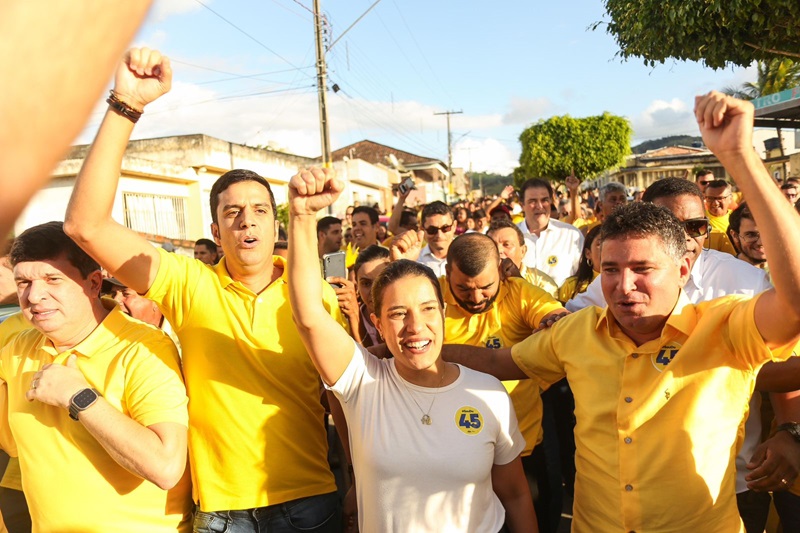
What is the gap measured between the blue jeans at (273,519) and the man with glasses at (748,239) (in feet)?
10.1

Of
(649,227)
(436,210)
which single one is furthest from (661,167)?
(649,227)

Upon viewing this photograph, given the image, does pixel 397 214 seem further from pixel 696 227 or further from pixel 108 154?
pixel 108 154

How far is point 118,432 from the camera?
2.23 meters

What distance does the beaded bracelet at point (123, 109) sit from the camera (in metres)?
2.18

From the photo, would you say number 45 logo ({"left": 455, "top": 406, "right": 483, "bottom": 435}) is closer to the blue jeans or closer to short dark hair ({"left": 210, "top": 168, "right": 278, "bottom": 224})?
the blue jeans

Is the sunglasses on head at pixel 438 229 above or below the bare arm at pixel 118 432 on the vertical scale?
above

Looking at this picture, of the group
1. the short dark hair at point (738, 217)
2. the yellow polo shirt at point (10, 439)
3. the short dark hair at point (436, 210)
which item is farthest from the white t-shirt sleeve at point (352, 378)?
the short dark hair at point (436, 210)

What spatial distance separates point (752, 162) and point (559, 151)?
A: 32056mm

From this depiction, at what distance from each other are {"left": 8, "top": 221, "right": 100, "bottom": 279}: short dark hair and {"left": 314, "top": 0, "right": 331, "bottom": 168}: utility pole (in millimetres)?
14908

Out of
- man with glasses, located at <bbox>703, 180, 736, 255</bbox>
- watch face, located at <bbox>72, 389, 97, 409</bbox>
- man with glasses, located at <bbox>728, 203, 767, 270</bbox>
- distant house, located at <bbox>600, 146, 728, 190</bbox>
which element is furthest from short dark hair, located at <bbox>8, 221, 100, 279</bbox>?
distant house, located at <bbox>600, 146, 728, 190</bbox>

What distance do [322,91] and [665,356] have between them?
16282 millimetres

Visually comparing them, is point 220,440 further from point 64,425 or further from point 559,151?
point 559,151

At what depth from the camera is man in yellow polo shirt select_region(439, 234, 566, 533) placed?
3.46 m

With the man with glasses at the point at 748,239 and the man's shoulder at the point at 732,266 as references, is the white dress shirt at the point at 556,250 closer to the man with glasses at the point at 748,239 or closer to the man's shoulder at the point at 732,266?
the man with glasses at the point at 748,239
